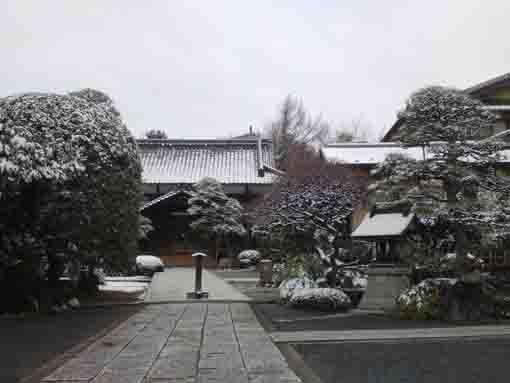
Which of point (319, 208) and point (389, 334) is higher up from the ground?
point (319, 208)

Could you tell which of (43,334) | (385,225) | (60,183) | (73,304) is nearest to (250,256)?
(73,304)

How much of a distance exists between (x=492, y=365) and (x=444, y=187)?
4471mm

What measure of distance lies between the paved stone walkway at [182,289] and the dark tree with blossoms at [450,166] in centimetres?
582

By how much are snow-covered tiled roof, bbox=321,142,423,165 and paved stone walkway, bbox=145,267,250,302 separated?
7212 mm

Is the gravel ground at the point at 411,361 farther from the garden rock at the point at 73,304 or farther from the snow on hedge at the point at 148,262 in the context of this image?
the snow on hedge at the point at 148,262

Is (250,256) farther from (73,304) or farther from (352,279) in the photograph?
(73,304)

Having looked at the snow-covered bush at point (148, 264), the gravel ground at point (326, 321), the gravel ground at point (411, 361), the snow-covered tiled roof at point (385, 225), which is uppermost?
the snow-covered tiled roof at point (385, 225)

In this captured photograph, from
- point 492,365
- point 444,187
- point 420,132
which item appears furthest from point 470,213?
point 492,365

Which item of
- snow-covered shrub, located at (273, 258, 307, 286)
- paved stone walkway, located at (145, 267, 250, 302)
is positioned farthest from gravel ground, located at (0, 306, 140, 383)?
snow-covered shrub, located at (273, 258, 307, 286)

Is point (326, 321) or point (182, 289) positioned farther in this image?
point (182, 289)

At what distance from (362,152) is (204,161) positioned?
1419 cm

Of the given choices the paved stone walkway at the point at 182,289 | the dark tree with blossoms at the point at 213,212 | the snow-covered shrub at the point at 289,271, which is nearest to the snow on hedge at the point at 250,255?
the dark tree with blossoms at the point at 213,212

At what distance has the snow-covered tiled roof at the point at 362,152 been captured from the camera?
69.8ft

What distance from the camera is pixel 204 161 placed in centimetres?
3416
